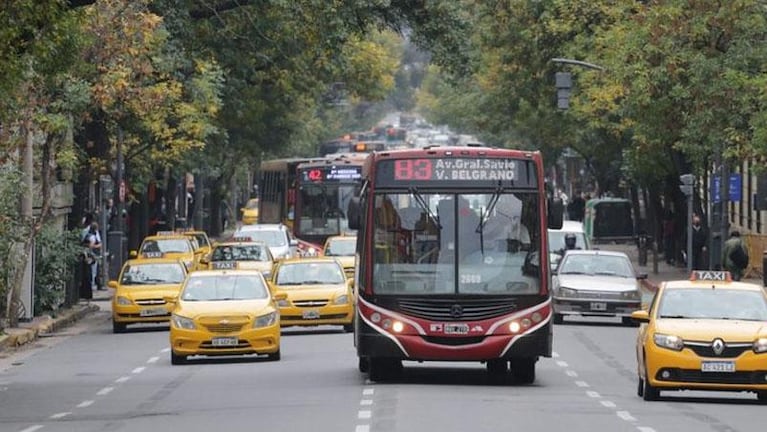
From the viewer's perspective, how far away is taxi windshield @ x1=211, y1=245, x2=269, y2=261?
45406 millimetres

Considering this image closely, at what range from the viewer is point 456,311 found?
23.5 metres

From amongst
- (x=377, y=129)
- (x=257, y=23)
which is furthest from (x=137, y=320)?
(x=377, y=129)

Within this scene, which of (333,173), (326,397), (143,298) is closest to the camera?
(326,397)

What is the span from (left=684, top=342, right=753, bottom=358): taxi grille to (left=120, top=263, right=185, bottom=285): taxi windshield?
740 inches

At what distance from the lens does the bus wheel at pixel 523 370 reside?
24.6 m

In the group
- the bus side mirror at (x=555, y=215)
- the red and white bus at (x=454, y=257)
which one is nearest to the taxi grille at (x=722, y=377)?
the red and white bus at (x=454, y=257)

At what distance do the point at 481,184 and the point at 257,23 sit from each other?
13.0m

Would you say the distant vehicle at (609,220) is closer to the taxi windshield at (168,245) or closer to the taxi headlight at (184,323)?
the taxi windshield at (168,245)

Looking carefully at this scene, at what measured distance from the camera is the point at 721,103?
40.7 metres

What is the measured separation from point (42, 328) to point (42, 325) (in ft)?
0.85

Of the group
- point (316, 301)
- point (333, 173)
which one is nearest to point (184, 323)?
point (316, 301)

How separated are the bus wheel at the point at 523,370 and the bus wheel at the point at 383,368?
5.02 ft

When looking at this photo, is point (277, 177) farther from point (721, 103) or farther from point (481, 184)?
point (481, 184)

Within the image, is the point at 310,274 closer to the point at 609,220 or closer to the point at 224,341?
the point at 224,341
